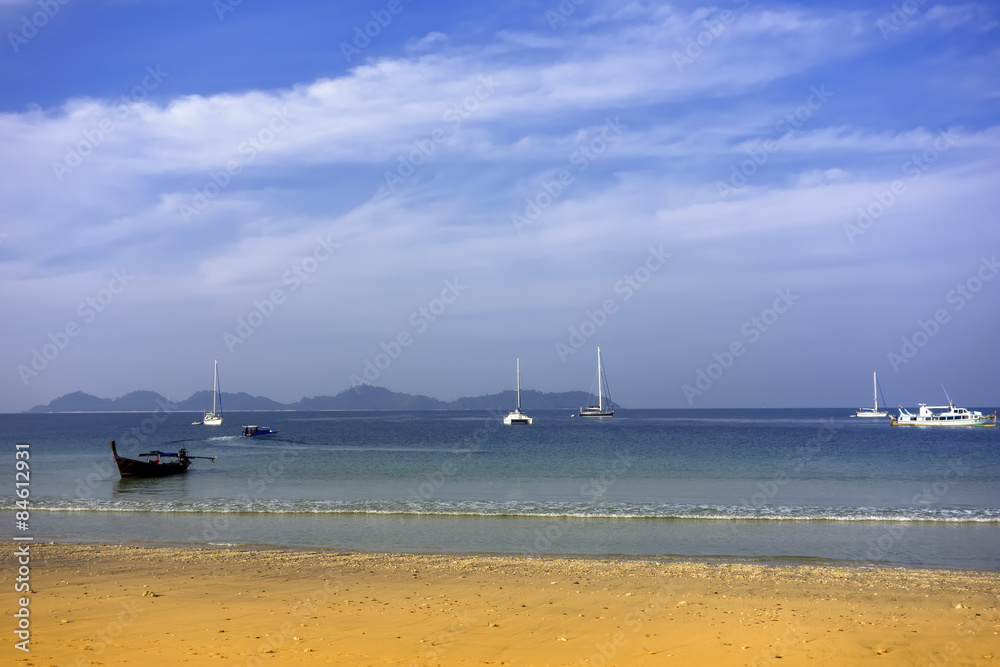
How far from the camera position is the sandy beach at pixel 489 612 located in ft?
28.4

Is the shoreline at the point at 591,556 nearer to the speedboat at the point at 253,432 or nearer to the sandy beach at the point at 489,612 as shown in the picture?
the sandy beach at the point at 489,612

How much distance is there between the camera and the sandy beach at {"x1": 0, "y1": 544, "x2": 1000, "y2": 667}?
28.4ft

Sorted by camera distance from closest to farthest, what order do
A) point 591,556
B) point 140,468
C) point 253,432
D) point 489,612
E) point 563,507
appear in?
point 489,612, point 591,556, point 563,507, point 140,468, point 253,432

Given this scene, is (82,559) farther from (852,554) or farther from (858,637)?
(852,554)

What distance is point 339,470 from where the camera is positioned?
37.8 metres

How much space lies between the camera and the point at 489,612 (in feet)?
34.5

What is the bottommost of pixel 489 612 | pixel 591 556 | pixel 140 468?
pixel 140 468

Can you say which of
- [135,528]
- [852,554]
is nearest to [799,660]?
[852,554]

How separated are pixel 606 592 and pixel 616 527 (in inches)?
318

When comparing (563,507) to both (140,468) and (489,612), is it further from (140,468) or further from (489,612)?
(140,468)

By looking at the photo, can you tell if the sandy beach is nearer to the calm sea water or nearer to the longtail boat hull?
the calm sea water

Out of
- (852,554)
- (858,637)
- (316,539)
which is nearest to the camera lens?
(858,637)

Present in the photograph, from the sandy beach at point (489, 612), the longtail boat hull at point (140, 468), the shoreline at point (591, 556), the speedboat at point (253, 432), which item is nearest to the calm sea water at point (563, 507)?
the shoreline at point (591, 556)

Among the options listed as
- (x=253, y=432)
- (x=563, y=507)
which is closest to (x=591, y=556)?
(x=563, y=507)
